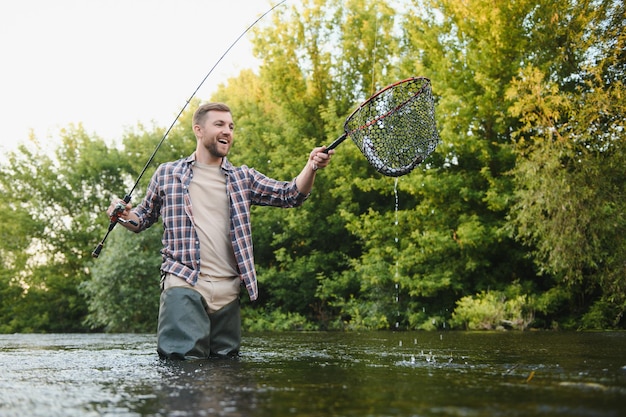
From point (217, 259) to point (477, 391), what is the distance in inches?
107

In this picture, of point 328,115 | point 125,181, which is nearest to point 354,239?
point 328,115

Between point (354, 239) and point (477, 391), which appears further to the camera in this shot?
point (354, 239)

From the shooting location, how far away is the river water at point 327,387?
256cm

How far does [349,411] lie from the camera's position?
250cm

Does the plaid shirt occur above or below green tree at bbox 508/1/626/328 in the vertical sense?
below

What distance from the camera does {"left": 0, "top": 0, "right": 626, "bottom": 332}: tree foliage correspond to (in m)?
13.5

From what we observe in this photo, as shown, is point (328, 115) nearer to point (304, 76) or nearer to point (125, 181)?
point (304, 76)

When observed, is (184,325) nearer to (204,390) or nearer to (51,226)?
(204,390)

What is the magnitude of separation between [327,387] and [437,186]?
14.5 m

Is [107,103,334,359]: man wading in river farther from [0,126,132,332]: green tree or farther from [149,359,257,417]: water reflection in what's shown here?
[0,126,132,332]: green tree

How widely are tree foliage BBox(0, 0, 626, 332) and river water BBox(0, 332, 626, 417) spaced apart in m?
8.84

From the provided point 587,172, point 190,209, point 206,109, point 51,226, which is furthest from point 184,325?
point 51,226

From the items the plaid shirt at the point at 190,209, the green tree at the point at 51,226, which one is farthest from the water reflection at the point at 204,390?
the green tree at the point at 51,226

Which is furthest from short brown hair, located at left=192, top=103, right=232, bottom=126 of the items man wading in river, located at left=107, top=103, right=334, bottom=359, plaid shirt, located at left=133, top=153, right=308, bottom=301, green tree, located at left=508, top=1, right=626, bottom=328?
green tree, located at left=508, top=1, right=626, bottom=328
